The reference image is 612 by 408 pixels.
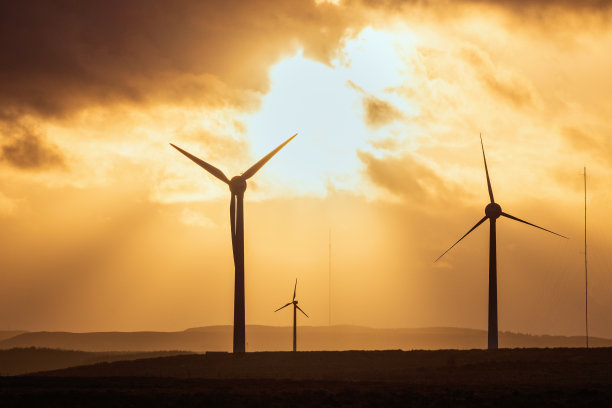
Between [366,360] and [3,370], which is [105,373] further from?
[3,370]

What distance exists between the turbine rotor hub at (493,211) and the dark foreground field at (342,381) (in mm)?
22834

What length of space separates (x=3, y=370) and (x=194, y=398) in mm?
114020

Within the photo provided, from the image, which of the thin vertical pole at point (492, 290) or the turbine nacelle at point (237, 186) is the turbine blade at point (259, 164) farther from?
the thin vertical pole at point (492, 290)

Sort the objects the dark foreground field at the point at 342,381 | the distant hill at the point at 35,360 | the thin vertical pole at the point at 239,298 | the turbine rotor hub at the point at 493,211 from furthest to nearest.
Result: the distant hill at the point at 35,360
the turbine rotor hub at the point at 493,211
the thin vertical pole at the point at 239,298
the dark foreground field at the point at 342,381

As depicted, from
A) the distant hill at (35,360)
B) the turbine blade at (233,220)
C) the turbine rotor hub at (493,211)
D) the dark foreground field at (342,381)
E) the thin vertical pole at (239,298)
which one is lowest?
the distant hill at (35,360)

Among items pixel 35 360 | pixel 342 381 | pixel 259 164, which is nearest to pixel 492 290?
pixel 259 164

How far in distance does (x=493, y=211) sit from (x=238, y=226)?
95.5 feet

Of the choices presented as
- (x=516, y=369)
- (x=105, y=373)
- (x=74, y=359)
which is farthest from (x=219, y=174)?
(x=74, y=359)

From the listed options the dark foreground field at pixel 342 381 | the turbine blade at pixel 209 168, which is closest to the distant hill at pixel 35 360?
the turbine blade at pixel 209 168

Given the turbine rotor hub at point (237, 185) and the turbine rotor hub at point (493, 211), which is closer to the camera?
the turbine rotor hub at point (237, 185)

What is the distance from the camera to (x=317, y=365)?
7006 cm

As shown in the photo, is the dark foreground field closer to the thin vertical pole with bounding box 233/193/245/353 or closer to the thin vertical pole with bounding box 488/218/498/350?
the thin vertical pole with bounding box 233/193/245/353

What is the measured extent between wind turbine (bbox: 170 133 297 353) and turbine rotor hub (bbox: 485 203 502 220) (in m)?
24.0

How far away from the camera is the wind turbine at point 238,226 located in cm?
8038
